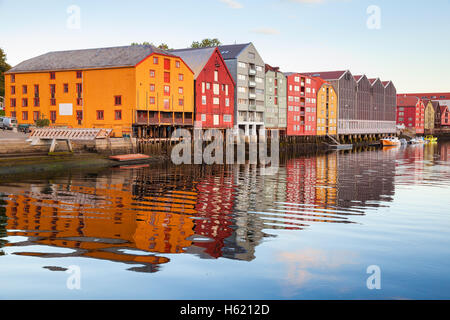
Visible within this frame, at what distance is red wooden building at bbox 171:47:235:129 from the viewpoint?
281 feet

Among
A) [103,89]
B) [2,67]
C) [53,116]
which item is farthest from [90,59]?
[2,67]

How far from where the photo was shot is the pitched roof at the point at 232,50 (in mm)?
98938

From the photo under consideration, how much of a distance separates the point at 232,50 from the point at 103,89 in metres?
37.1

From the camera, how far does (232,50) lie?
100750 mm

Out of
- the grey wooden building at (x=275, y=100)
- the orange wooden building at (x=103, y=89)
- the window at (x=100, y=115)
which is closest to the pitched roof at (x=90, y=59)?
the orange wooden building at (x=103, y=89)

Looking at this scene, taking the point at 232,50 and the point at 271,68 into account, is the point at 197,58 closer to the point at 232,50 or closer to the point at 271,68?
the point at 232,50

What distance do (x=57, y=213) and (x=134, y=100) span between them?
4853 centimetres

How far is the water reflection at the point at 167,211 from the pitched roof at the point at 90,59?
33.0 metres

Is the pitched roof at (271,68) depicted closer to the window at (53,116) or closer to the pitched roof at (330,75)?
the pitched roof at (330,75)

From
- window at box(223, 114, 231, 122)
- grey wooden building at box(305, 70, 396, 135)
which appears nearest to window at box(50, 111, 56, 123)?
window at box(223, 114, 231, 122)

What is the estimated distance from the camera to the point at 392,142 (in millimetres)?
137125

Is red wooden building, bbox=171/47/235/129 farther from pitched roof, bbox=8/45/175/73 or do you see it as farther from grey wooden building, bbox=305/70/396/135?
grey wooden building, bbox=305/70/396/135

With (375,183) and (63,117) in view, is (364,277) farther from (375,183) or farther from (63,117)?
(63,117)

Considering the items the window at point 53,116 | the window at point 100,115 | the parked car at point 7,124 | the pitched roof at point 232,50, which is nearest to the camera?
the parked car at point 7,124
